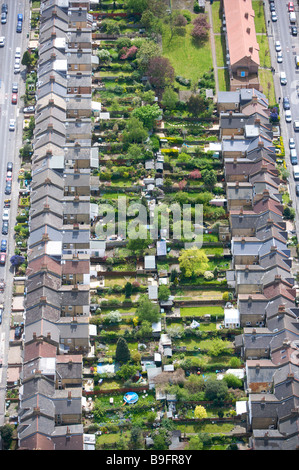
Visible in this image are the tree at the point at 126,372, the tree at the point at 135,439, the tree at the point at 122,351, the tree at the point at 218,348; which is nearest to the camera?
the tree at the point at 135,439

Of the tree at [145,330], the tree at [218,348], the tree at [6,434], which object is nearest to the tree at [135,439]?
the tree at [145,330]

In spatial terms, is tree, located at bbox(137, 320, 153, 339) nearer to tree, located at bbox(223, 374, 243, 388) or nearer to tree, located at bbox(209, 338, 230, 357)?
tree, located at bbox(209, 338, 230, 357)

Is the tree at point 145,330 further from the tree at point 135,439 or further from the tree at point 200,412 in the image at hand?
the tree at point 135,439

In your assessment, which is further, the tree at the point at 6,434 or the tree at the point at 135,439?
the tree at the point at 135,439

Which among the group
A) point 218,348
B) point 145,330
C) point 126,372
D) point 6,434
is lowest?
point 6,434

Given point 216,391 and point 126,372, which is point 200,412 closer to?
point 216,391

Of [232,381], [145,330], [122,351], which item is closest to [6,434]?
[122,351]

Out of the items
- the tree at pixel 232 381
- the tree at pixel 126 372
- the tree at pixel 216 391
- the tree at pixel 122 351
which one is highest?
the tree at pixel 122 351

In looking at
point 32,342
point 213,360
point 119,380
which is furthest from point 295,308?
point 32,342

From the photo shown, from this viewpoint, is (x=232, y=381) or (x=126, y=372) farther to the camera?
(x=126, y=372)
